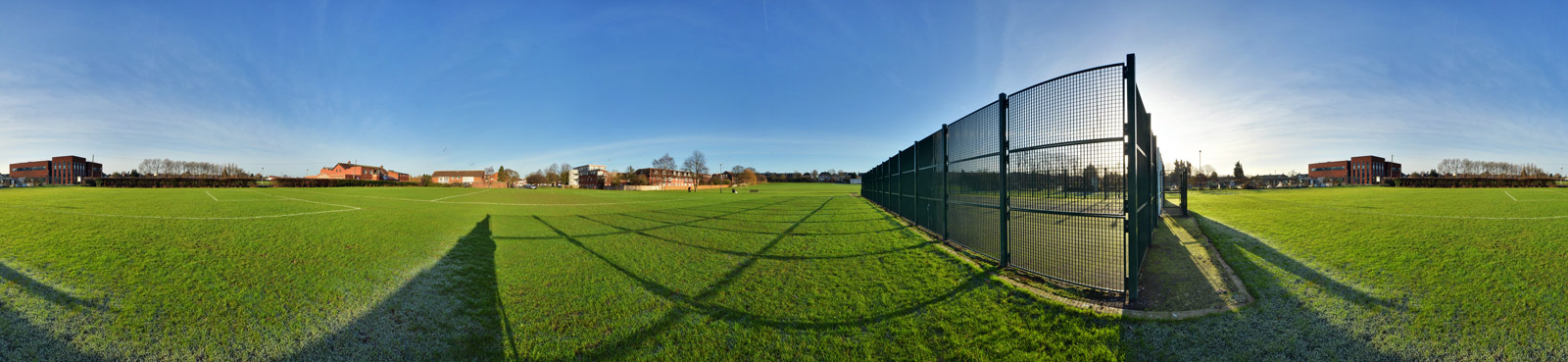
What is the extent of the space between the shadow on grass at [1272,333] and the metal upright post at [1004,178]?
72.0 inches

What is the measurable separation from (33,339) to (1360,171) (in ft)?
408

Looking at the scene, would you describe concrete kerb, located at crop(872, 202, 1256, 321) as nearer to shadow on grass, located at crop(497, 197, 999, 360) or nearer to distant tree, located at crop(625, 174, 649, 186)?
shadow on grass, located at crop(497, 197, 999, 360)

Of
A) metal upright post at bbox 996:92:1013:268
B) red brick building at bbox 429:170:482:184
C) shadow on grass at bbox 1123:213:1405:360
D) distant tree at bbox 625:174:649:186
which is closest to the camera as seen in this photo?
shadow on grass at bbox 1123:213:1405:360

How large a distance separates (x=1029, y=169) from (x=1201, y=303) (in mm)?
1816

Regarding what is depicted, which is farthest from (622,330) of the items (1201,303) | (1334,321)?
(1334,321)

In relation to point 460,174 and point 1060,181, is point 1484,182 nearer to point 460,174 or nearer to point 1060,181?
point 1060,181

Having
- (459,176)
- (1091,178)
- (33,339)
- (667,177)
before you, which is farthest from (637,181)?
(459,176)

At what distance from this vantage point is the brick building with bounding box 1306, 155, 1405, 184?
73375 mm

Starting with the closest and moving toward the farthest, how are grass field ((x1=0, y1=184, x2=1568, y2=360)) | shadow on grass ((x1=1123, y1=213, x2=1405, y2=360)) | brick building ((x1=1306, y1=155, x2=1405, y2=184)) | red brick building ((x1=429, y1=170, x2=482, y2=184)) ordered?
1. shadow on grass ((x1=1123, y1=213, x2=1405, y2=360))
2. grass field ((x1=0, y1=184, x2=1568, y2=360))
3. brick building ((x1=1306, y1=155, x2=1405, y2=184))
4. red brick building ((x1=429, y1=170, x2=482, y2=184))

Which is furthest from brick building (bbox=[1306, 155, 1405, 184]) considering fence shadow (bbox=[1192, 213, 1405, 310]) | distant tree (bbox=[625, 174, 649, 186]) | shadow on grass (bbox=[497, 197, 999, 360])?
shadow on grass (bbox=[497, 197, 999, 360])

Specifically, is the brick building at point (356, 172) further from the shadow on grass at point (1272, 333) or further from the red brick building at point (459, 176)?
the shadow on grass at point (1272, 333)

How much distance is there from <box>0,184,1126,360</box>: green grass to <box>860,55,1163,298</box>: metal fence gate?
72 cm

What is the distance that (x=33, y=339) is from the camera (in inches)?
128

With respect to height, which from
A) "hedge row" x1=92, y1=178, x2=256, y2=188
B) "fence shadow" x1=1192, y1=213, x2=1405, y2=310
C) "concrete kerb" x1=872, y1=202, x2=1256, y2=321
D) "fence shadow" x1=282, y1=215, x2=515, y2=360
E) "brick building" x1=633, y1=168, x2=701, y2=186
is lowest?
"fence shadow" x1=282, y1=215, x2=515, y2=360
